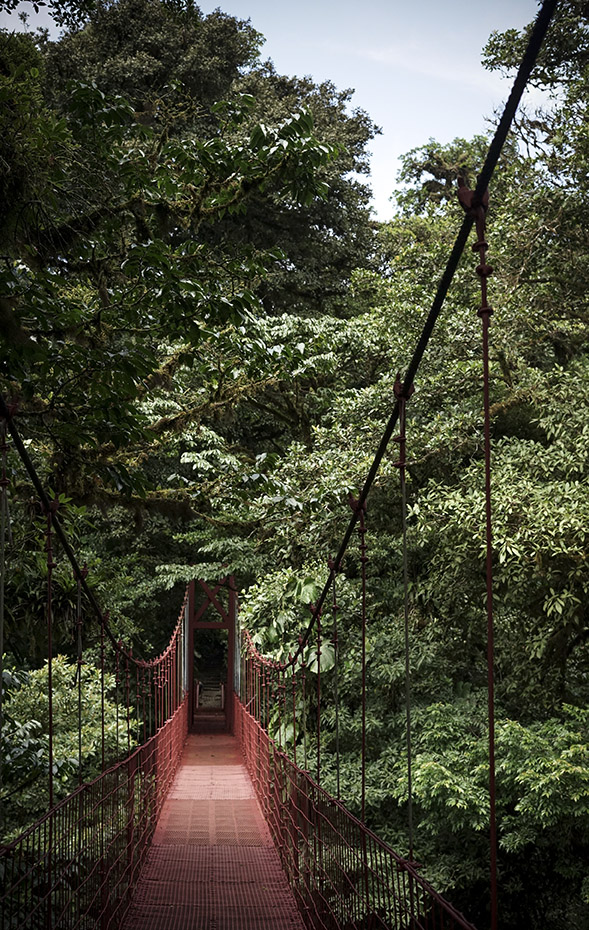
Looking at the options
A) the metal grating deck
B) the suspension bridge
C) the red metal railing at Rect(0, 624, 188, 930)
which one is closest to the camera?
the suspension bridge

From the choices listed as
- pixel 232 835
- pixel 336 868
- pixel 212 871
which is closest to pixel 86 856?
pixel 336 868

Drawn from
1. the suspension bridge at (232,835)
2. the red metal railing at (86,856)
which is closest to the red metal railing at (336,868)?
the suspension bridge at (232,835)

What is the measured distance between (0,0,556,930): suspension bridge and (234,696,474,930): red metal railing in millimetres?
10

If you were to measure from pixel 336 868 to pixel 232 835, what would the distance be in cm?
215

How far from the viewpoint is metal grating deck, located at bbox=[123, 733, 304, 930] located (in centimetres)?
306

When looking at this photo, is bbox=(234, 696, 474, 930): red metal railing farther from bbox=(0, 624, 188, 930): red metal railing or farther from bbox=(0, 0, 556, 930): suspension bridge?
bbox=(0, 624, 188, 930): red metal railing

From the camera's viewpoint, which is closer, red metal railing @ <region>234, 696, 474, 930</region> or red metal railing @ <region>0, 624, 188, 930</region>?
red metal railing @ <region>234, 696, 474, 930</region>

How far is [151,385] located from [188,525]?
19.3 feet

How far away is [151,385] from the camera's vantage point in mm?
4113

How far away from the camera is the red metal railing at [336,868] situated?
1.72 metres

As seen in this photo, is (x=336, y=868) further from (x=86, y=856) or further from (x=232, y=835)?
(x=232, y=835)

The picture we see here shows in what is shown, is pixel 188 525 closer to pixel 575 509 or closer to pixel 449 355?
pixel 449 355

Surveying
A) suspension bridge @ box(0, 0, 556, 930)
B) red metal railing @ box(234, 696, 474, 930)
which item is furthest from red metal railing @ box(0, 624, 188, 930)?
red metal railing @ box(234, 696, 474, 930)

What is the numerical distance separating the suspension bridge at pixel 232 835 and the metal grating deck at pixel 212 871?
1cm
